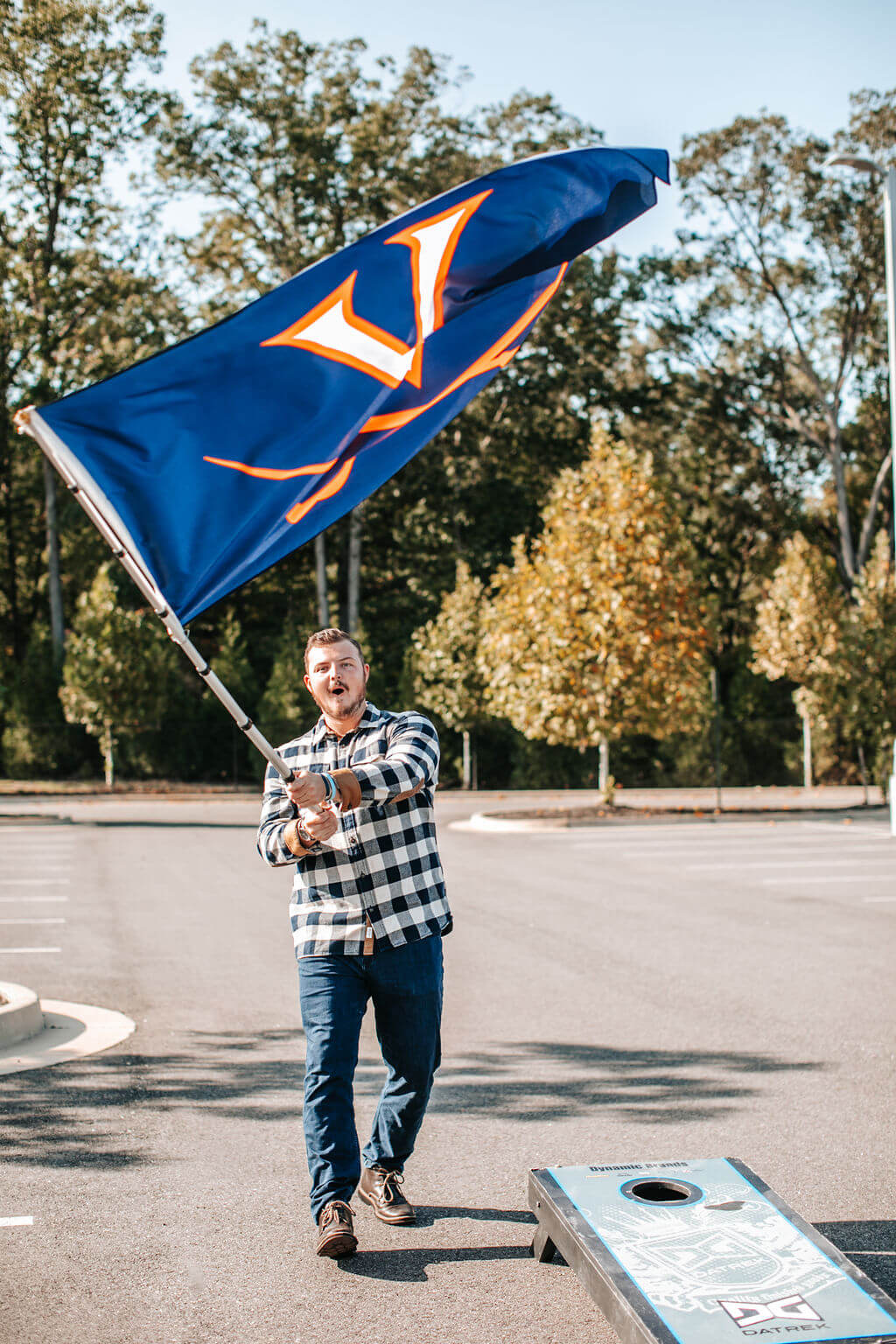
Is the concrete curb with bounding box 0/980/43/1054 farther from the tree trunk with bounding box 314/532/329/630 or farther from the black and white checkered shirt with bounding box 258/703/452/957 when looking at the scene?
the tree trunk with bounding box 314/532/329/630

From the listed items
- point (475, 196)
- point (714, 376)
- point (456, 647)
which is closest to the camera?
point (475, 196)

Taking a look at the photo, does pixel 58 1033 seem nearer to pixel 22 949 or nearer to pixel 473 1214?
pixel 22 949

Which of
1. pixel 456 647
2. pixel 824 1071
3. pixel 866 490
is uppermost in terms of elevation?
pixel 866 490

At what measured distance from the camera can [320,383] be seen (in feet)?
16.5

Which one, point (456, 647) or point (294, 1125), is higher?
point (456, 647)

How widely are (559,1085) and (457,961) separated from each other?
334 centimetres

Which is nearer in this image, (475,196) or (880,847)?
(475,196)

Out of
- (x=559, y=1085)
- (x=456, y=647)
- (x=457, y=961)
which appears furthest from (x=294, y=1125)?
(x=456, y=647)

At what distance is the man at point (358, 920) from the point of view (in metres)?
4.29

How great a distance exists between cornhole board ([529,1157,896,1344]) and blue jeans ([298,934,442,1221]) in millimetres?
528

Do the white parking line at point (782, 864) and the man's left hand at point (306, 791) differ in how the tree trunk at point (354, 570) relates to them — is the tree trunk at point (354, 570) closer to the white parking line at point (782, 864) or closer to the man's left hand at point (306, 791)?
the white parking line at point (782, 864)

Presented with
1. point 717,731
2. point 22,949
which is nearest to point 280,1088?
point 22,949

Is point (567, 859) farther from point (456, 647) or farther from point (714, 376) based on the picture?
point (714, 376)

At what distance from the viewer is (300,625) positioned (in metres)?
41.0
